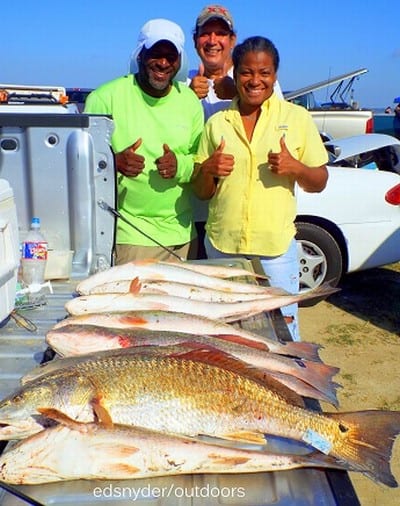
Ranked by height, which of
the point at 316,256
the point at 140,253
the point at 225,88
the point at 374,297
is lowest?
the point at 374,297

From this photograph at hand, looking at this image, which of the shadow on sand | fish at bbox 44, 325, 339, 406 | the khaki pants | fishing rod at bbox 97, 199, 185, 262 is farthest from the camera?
the shadow on sand

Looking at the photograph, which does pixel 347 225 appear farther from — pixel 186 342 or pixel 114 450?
pixel 114 450

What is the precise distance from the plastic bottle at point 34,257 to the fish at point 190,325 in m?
0.79

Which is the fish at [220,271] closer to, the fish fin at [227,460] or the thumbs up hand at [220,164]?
the thumbs up hand at [220,164]

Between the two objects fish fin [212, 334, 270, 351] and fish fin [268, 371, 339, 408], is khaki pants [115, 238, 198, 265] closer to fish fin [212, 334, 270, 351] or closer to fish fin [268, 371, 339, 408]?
fish fin [212, 334, 270, 351]

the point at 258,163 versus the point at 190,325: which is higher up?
the point at 258,163

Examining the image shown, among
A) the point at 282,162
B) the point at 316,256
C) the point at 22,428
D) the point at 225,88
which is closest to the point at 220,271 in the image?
the point at 282,162

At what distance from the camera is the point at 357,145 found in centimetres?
840

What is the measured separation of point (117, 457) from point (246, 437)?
1.48ft

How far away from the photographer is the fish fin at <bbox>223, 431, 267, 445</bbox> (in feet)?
7.28

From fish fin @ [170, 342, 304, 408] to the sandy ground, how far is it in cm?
202

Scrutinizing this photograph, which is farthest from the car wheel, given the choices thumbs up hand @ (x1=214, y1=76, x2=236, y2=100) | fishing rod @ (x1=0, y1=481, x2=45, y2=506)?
fishing rod @ (x1=0, y1=481, x2=45, y2=506)

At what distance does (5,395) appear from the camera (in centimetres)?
249

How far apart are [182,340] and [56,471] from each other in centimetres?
95
